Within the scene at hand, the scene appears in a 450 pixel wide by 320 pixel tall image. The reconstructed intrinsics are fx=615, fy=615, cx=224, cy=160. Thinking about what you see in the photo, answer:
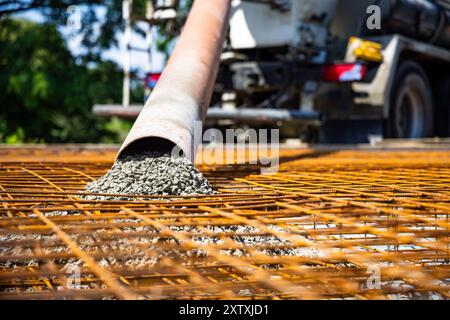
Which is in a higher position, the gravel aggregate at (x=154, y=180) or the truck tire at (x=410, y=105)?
the truck tire at (x=410, y=105)

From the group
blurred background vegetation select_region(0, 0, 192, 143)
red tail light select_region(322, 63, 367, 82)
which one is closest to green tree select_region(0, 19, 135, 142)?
blurred background vegetation select_region(0, 0, 192, 143)

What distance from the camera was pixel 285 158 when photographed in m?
5.26

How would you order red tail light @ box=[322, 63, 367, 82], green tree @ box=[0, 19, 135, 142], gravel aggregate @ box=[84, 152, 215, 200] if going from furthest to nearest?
1. green tree @ box=[0, 19, 135, 142]
2. red tail light @ box=[322, 63, 367, 82]
3. gravel aggregate @ box=[84, 152, 215, 200]

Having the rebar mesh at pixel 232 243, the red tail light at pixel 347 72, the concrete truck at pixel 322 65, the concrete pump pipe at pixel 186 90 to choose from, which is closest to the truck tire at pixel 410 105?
the concrete truck at pixel 322 65

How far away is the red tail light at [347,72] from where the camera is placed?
704cm

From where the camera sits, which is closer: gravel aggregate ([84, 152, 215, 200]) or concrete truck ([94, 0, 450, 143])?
gravel aggregate ([84, 152, 215, 200])

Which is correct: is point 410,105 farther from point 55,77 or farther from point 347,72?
point 55,77

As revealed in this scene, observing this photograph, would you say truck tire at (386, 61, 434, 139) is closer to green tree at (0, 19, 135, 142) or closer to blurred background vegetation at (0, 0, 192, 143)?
blurred background vegetation at (0, 0, 192, 143)

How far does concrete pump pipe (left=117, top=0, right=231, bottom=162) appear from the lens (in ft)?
10.7

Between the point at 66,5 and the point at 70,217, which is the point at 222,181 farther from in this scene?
the point at 66,5

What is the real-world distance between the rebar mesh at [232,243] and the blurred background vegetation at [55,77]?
794cm

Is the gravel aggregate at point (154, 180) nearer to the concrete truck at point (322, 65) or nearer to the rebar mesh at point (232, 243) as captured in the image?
the rebar mesh at point (232, 243)

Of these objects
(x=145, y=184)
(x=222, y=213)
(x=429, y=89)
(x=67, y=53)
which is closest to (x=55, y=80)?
(x=67, y=53)

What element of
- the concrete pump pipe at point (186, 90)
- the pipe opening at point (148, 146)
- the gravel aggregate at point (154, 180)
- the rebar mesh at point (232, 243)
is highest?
the concrete pump pipe at point (186, 90)
